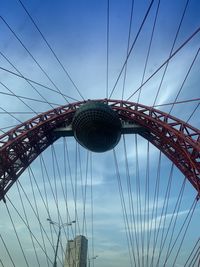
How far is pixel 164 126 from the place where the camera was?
2273 centimetres

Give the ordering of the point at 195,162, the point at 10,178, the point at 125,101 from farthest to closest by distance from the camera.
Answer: the point at 125,101 < the point at 10,178 < the point at 195,162

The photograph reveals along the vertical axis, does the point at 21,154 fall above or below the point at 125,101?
below

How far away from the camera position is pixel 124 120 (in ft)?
80.4

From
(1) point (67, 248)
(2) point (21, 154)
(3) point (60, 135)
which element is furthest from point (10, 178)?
(1) point (67, 248)

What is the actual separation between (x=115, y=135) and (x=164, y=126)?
3.85 meters

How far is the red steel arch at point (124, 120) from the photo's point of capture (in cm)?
2195

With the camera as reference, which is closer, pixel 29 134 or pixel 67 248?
pixel 29 134

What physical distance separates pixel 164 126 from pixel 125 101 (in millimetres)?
3988

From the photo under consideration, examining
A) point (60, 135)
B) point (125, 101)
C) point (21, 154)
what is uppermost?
point (125, 101)

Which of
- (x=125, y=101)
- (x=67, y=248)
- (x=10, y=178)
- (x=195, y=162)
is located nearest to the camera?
(x=195, y=162)

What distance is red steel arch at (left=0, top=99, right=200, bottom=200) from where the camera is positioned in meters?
22.0

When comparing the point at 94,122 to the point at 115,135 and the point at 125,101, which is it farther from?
the point at 125,101

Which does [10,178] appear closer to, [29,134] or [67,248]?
[29,134]

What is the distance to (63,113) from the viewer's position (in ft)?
80.5
